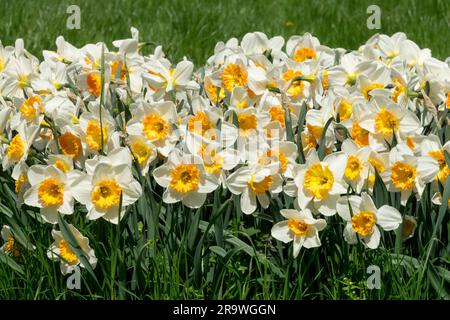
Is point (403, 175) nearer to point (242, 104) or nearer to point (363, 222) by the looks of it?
point (363, 222)

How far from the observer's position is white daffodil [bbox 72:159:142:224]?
2371mm

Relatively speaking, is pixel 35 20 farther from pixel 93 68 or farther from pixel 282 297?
pixel 282 297

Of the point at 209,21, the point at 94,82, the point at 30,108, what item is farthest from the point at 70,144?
the point at 209,21

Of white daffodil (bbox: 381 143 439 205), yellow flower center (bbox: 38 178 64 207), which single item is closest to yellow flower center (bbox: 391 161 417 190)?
white daffodil (bbox: 381 143 439 205)

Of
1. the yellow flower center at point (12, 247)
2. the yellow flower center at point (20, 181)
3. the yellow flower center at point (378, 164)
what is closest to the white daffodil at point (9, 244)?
the yellow flower center at point (12, 247)

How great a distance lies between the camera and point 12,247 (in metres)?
2.68

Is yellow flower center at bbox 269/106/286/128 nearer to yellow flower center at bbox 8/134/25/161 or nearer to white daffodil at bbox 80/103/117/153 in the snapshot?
white daffodil at bbox 80/103/117/153

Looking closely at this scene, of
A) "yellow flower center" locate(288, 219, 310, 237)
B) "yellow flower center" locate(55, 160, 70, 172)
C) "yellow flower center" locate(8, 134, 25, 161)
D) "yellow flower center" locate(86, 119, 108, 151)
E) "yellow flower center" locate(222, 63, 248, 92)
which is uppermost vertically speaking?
"yellow flower center" locate(222, 63, 248, 92)

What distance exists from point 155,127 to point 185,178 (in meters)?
0.26

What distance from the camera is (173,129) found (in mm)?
2633

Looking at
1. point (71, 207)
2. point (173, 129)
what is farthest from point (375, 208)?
point (71, 207)

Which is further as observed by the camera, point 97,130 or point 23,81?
point 23,81

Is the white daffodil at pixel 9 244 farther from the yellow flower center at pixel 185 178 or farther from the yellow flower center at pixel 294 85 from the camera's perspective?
the yellow flower center at pixel 294 85

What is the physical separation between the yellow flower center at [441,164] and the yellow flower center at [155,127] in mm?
839
